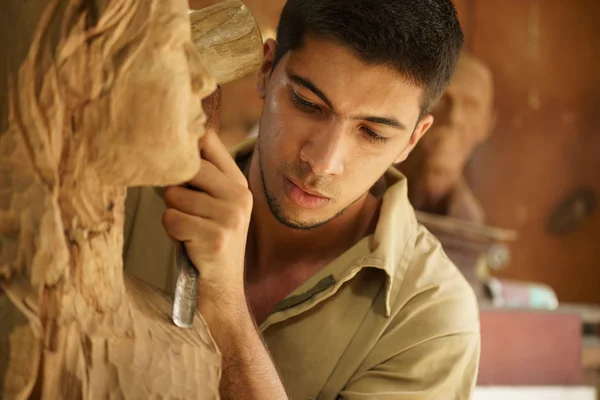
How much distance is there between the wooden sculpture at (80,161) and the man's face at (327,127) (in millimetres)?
444

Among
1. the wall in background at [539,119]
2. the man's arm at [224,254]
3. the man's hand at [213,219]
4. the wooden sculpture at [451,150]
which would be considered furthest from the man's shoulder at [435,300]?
the wall in background at [539,119]

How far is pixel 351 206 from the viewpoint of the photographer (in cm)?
162

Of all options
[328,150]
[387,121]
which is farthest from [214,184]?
[387,121]

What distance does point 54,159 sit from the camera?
0.84 meters

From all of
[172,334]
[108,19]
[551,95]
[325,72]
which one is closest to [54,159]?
[108,19]

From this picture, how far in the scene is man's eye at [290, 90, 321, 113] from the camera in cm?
136

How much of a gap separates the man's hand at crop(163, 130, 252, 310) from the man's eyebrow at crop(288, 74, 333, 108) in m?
0.31

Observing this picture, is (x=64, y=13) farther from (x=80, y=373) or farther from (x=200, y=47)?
(x=80, y=373)

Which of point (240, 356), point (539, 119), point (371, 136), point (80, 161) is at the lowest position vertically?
point (539, 119)

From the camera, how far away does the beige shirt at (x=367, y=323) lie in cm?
140

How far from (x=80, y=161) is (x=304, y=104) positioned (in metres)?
0.57

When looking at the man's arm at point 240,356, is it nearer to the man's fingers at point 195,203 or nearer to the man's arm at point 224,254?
the man's arm at point 224,254

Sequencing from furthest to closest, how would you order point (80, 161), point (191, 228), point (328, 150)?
point (328, 150)
point (191, 228)
point (80, 161)

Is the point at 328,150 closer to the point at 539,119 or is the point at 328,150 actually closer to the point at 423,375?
the point at 423,375
